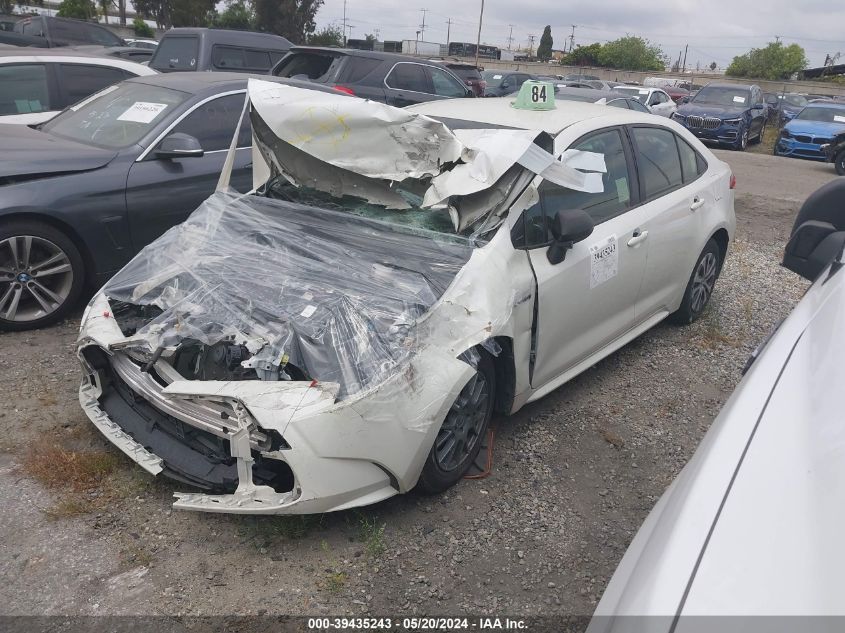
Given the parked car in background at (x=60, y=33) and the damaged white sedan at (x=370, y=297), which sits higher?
the parked car in background at (x=60, y=33)

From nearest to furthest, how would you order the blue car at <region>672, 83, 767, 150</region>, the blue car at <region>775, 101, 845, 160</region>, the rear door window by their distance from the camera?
1. the rear door window
2. the blue car at <region>775, 101, 845, 160</region>
3. the blue car at <region>672, 83, 767, 150</region>

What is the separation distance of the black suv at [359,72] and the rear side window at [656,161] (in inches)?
210

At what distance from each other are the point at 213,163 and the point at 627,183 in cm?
294

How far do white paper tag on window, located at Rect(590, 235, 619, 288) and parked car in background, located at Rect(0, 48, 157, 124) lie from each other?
16.1 ft

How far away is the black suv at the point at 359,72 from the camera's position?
934 centimetres

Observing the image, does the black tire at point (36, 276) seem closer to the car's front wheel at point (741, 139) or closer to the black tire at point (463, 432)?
the black tire at point (463, 432)

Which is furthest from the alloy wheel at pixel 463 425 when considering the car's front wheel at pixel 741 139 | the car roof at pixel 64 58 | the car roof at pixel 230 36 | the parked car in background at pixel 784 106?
the parked car in background at pixel 784 106

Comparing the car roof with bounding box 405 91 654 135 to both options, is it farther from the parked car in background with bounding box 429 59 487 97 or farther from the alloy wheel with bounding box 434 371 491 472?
the parked car in background with bounding box 429 59 487 97

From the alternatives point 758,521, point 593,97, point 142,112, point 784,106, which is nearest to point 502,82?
point 593,97

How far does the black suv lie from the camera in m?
9.34

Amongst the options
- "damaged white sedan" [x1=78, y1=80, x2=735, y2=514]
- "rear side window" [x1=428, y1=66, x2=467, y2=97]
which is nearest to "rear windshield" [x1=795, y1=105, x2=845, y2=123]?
"rear side window" [x1=428, y1=66, x2=467, y2=97]

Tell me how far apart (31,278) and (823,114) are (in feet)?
56.7

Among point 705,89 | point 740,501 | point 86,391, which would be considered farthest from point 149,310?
point 705,89

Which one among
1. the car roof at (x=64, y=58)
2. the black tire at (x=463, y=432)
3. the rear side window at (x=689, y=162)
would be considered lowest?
the black tire at (x=463, y=432)
